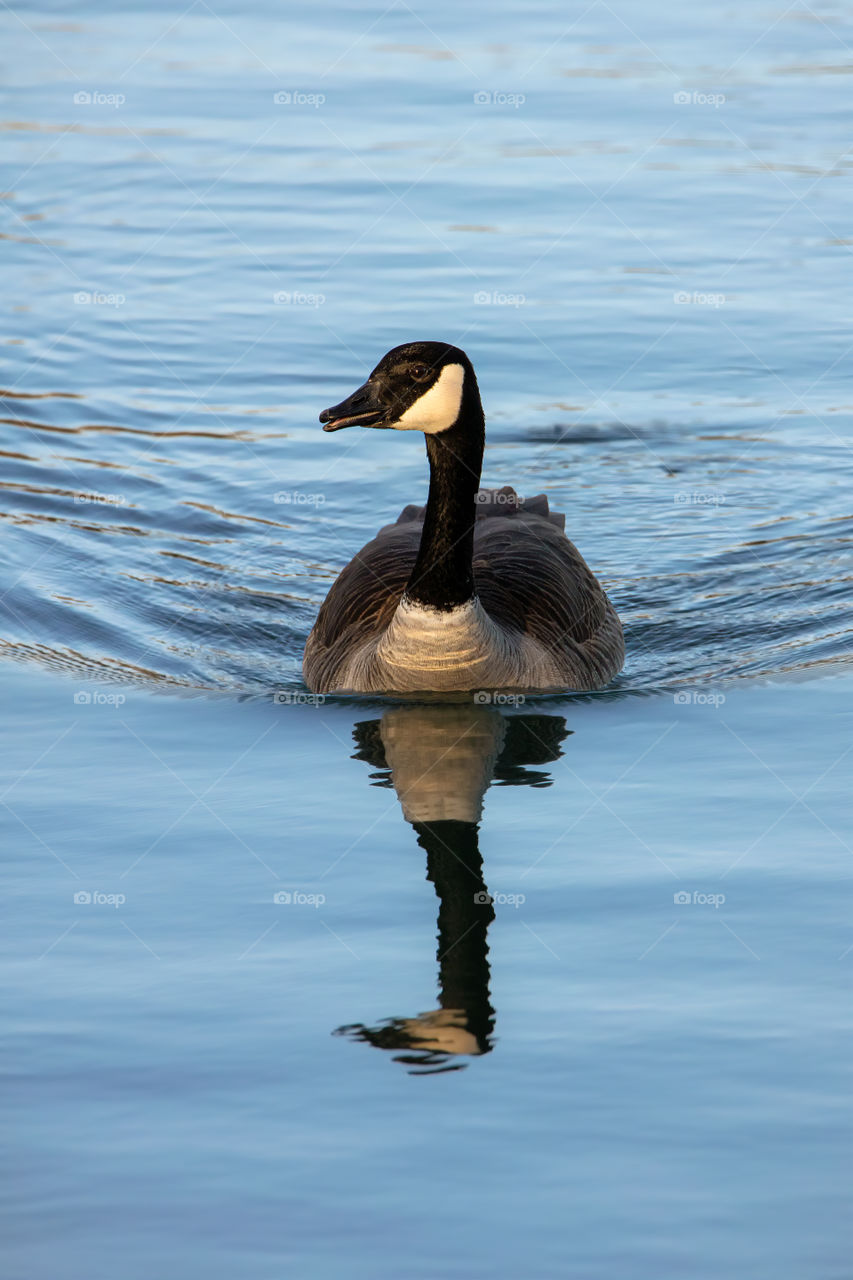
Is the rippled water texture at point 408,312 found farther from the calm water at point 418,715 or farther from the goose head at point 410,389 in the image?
the goose head at point 410,389

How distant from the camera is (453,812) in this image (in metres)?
9.30

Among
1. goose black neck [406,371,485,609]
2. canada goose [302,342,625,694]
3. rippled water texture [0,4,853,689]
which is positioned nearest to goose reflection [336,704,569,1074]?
canada goose [302,342,625,694]

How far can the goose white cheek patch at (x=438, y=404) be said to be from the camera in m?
10.3

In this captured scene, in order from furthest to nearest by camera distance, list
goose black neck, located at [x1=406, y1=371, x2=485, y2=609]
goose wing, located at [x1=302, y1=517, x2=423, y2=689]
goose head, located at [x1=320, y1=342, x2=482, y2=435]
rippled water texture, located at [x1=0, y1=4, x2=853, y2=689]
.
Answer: rippled water texture, located at [x1=0, y1=4, x2=853, y2=689] < goose wing, located at [x1=302, y1=517, x2=423, y2=689] < goose black neck, located at [x1=406, y1=371, x2=485, y2=609] < goose head, located at [x1=320, y1=342, x2=482, y2=435]

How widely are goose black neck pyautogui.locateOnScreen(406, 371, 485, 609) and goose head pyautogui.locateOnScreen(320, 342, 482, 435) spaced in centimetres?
18

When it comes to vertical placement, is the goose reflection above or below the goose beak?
below

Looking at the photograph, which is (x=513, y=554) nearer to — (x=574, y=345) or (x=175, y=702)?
(x=175, y=702)

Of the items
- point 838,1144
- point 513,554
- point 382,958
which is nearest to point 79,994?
point 382,958

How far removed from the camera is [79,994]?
23.9ft

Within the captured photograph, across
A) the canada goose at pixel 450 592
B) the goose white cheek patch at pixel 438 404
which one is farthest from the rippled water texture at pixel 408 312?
the goose white cheek patch at pixel 438 404

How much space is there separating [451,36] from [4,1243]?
24311mm

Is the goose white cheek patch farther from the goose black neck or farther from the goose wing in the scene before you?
the goose wing

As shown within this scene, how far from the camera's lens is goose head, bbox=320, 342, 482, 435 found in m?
10.2

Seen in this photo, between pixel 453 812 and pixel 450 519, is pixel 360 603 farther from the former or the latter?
pixel 453 812
